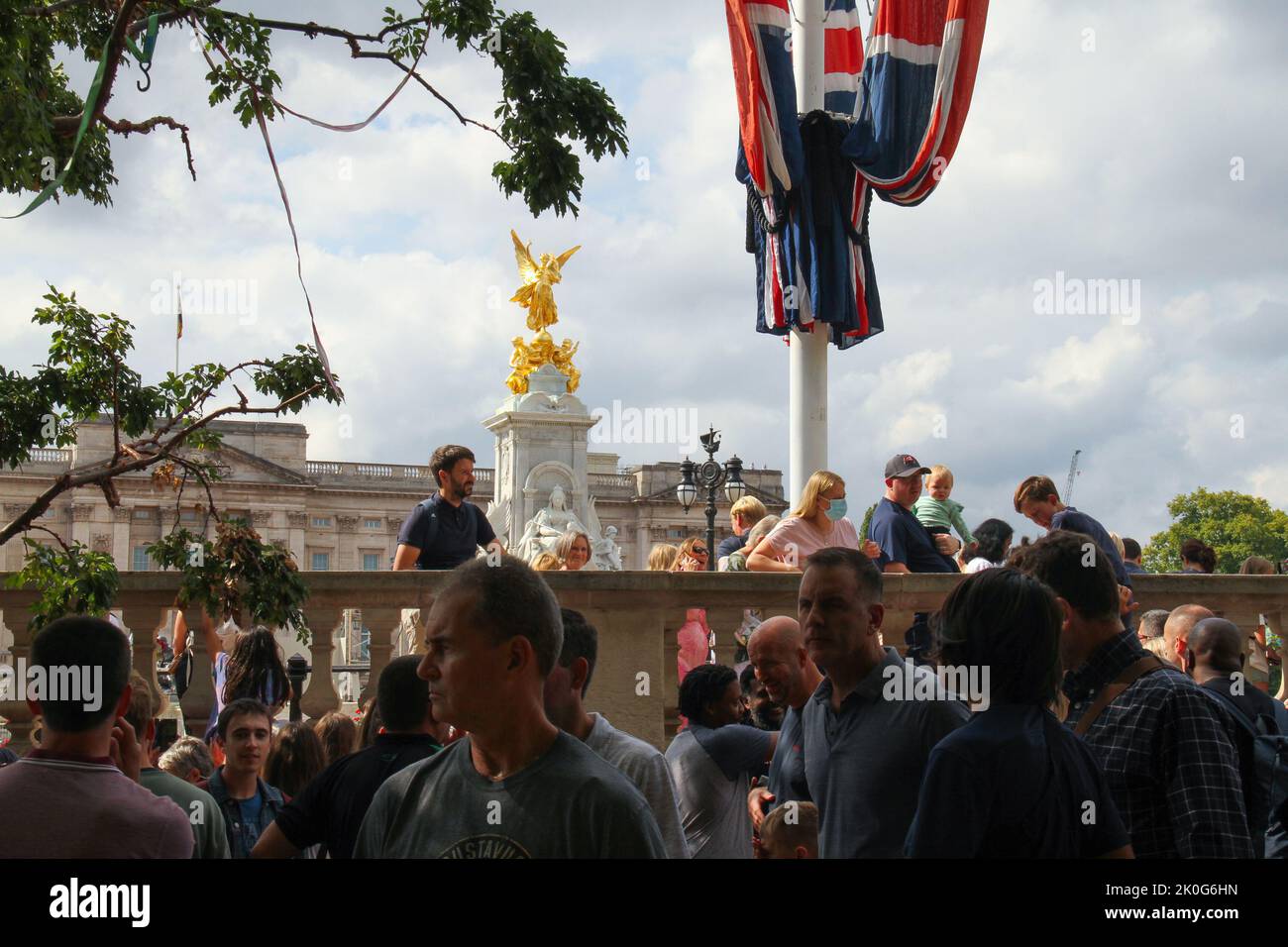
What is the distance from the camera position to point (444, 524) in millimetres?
9469

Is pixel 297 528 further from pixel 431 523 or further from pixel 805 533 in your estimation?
pixel 805 533

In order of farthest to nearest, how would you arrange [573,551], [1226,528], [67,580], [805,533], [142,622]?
[1226,528] < [573,551] < [805,533] < [142,622] < [67,580]

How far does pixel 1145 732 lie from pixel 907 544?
223 inches

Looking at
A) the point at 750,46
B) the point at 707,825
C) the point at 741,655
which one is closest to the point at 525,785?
the point at 707,825

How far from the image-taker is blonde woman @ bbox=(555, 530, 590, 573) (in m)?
10.4

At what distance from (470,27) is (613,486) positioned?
83215 mm

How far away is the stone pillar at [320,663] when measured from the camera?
8484 millimetres

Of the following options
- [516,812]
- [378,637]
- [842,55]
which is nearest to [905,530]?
[378,637]

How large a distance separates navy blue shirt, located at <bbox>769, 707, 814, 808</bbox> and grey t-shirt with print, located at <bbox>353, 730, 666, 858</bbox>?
1.75 m

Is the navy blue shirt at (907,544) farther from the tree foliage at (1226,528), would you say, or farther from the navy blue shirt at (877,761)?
the tree foliage at (1226,528)

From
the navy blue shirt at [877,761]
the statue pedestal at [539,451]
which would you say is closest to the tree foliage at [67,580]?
the navy blue shirt at [877,761]

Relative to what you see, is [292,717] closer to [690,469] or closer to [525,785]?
[525,785]

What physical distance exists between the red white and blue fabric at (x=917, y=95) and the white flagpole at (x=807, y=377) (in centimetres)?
106

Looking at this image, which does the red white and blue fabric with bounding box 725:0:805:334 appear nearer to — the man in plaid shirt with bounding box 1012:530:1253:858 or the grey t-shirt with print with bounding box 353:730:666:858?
the man in plaid shirt with bounding box 1012:530:1253:858
